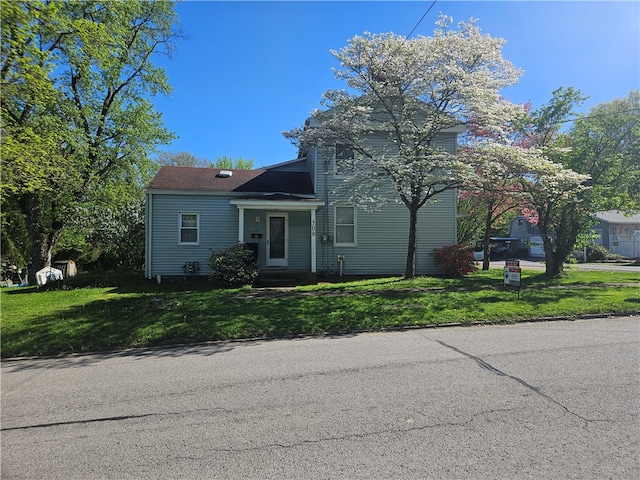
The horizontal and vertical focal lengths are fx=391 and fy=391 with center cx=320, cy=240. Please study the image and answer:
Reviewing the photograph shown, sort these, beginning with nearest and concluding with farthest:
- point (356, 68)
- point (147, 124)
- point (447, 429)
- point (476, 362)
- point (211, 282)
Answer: point (447, 429) → point (476, 362) → point (356, 68) → point (211, 282) → point (147, 124)

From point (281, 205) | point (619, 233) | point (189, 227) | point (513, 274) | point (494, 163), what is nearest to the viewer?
point (513, 274)

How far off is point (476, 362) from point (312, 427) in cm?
287

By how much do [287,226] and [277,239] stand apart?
0.68 meters

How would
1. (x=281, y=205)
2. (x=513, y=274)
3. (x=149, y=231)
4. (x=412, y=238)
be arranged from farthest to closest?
(x=149, y=231)
(x=281, y=205)
(x=412, y=238)
(x=513, y=274)

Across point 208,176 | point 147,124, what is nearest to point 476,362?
point 208,176

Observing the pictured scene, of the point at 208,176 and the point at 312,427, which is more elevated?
the point at 208,176

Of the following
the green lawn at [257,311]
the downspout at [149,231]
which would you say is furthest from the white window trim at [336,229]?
the downspout at [149,231]

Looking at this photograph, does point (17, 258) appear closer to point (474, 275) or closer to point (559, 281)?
point (474, 275)

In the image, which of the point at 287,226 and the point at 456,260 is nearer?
the point at 456,260

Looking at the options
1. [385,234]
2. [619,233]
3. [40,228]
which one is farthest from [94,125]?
[619,233]

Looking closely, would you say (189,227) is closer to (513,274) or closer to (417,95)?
(417,95)

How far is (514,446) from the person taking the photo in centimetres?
312

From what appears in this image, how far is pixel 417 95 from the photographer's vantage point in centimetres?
1212

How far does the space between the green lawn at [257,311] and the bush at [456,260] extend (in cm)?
307
